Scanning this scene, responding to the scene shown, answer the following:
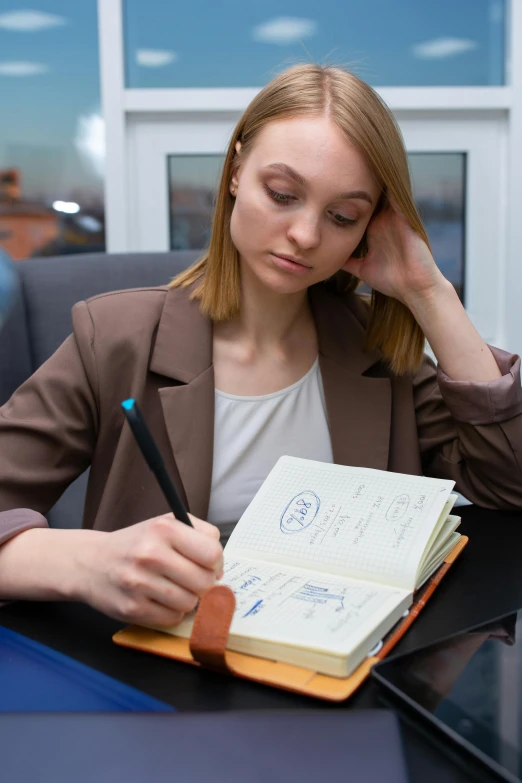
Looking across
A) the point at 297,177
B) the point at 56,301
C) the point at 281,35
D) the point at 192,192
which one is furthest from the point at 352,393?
the point at 281,35

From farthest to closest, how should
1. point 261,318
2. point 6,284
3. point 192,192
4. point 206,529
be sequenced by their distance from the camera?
point 192,192
point 261,318
point 206,529
point 6,284

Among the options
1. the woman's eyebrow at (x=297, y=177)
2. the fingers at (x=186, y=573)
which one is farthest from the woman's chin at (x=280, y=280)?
the fingers at (x=186, y=573)

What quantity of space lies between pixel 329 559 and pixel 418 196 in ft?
5.86

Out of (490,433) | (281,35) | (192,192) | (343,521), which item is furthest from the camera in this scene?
(192,192)

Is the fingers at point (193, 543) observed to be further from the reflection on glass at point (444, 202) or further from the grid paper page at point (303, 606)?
the reflection on glass at point (444, 202)

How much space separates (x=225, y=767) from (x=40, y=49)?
83.3 inches

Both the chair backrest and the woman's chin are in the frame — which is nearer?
the woman's chin

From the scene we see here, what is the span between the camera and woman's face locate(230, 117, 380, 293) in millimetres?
916

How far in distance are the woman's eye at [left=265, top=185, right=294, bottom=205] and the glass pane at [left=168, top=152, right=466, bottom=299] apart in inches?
50.3

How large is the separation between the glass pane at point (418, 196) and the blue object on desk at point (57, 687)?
1.73 m

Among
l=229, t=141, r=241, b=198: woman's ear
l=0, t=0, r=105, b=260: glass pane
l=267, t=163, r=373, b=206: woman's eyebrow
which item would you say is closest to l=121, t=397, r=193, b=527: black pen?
l=267, t=163, r=373, b=206: woman's eyebrow

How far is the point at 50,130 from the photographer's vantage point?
2143 mm

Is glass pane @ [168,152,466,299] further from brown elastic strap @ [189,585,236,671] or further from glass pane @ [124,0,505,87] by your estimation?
brown elastic strap @ [189,585,236,671]

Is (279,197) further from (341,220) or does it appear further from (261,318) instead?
(261,318)
